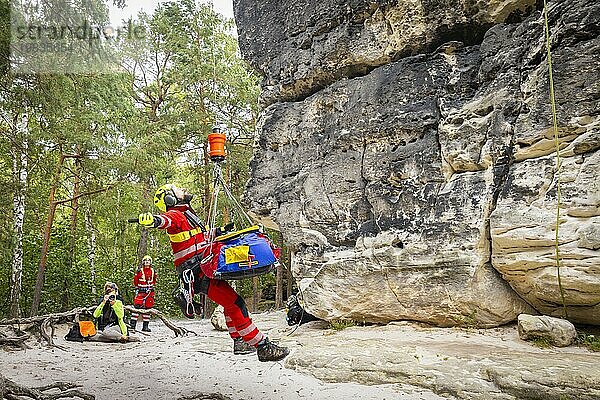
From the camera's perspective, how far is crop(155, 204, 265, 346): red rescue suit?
4824 millimetres

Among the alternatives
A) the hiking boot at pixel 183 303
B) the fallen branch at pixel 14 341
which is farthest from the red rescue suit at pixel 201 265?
the fallen branch at pixel 14 341

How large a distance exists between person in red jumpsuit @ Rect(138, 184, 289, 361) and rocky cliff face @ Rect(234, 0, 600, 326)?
3428mm

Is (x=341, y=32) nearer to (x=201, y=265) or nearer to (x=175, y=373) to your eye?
(x=201, y=265)

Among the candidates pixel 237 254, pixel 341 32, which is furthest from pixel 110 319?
pixel 341 32

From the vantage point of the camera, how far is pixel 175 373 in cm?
584

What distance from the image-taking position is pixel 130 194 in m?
15.0

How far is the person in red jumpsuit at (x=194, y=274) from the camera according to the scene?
15.7 ft

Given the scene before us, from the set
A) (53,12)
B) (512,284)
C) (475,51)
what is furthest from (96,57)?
(512,284)

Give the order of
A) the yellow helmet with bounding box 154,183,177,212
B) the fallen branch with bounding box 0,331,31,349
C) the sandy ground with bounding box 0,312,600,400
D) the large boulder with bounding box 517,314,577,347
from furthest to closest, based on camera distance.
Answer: the fallen branch with bounding box 0,331,31,349 → the large boulder with bounding box 517,314,577,347 → the yellow helmet with bounding box 154,183,177,212 → the sandy ground with bounding box 0,312,600,400

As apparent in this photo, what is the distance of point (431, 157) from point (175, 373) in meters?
5.09

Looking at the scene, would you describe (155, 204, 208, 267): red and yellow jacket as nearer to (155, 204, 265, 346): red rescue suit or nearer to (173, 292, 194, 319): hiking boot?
(155, 204, 265, 346): red rescue suit

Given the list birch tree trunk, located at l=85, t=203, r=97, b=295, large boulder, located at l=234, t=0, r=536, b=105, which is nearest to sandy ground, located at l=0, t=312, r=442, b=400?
large boulder, located at l=234, t=0, r=536, b=105

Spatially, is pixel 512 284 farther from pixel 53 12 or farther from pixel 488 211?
pixel 53 12

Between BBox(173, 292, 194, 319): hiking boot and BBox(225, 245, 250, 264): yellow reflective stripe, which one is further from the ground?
BBox(225, 245, 250, 264): yellow reflective stripe
